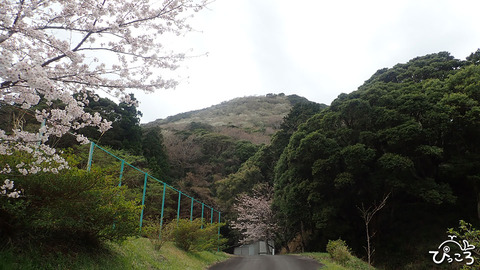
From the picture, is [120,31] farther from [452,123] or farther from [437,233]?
[437,233]

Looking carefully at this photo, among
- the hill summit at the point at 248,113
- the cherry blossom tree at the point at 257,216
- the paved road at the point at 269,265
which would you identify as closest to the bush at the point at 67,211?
the paved road at the point at 269,265

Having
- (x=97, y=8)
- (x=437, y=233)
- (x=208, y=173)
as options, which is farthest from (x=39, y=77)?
(x=208, y=173)

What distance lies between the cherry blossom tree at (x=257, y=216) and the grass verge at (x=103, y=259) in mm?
15686

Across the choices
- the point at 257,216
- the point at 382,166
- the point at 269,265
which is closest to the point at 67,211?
the point at 269,265

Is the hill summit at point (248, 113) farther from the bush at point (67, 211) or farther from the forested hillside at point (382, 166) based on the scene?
the bush at point (67, 211)

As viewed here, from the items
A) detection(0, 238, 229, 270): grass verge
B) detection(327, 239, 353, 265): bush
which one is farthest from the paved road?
detection(0, 238, 229, 270): grass verge

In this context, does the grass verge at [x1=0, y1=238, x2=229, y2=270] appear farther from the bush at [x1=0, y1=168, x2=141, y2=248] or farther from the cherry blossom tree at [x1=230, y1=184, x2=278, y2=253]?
the cherry blossom tree at [x1=230, y1=184, x2=278, y2=253]

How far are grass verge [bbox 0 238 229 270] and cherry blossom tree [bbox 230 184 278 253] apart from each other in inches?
618

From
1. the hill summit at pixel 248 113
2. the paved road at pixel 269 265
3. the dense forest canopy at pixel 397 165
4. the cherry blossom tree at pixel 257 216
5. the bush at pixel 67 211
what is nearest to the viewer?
the bush at pixel 67 211

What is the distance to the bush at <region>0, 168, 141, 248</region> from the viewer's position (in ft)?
13.1

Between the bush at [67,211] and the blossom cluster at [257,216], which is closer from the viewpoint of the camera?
the bush at [67,211]

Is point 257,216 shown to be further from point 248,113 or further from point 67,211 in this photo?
point 248,113

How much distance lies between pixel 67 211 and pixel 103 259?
1.37 meters

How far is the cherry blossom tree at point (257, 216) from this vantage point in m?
24.6
